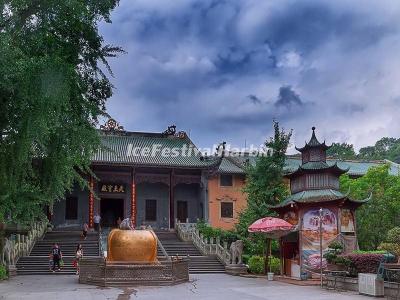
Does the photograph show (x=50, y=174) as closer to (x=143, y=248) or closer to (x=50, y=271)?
(x=143, y=248)

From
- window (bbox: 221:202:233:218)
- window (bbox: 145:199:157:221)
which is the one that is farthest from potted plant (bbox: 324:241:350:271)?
window (bbox: 145:199:157:221)

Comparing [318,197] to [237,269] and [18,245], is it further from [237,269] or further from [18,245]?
[18,245]

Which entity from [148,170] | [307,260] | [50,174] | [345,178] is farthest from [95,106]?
[148,170]

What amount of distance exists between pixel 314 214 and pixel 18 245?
14434mm

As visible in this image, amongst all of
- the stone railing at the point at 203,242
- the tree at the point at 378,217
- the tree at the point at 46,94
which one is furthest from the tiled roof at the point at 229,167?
the tree at the point at 46,94

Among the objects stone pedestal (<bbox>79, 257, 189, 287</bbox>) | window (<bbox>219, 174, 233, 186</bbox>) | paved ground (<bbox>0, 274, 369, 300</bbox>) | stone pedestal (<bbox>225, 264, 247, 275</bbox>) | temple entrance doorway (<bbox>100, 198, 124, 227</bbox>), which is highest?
window (<bbox>219, 174, 233, 186</bbox>)

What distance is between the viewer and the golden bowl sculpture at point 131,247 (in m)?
19.0

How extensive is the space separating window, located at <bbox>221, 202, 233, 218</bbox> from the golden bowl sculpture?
20.6 metres

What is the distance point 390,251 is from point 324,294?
2430 millimetres

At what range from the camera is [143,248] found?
1914 cm

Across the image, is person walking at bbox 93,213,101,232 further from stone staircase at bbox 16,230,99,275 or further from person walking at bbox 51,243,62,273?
person walking at bbox 51,243,62,273

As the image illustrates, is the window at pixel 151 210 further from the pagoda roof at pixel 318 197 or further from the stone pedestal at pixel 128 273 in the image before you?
the stone pedestal at pixel 128 273

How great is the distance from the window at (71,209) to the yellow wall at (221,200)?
9890 mm

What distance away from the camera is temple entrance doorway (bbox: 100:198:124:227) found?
39875 millimetres
